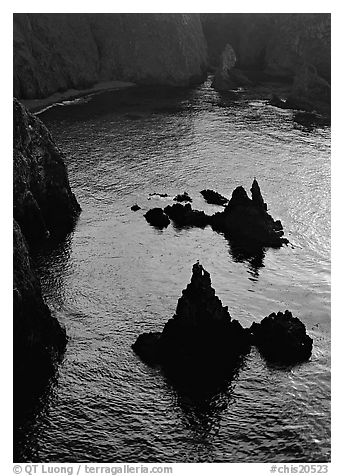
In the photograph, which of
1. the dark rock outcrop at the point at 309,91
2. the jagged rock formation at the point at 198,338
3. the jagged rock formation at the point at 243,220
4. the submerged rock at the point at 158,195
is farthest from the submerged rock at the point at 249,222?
the dark rock outcrop at the point at 309,91

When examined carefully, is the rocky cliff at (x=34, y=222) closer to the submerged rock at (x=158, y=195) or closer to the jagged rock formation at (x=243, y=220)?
the submerged rock at (x=158, y=195)

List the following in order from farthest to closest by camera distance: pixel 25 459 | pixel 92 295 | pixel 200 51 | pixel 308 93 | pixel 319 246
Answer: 1. pixel 200 51
2. pixel 308 93
3. pixel 319 246
4. pixel 92 295
5. pixel 25 459

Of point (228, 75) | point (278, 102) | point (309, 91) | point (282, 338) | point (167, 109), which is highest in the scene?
point (282, 338)

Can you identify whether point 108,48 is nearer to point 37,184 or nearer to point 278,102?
point 278,102

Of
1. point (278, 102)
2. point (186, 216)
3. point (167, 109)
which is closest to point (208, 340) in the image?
point (186, 216)

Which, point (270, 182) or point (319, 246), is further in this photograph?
point (270, 182)

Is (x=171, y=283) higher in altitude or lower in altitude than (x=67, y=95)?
higher

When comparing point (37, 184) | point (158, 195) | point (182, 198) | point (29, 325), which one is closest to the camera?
point (29, 325)

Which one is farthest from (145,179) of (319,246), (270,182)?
(319,246)

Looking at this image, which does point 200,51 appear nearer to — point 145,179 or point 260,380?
point 145,179
